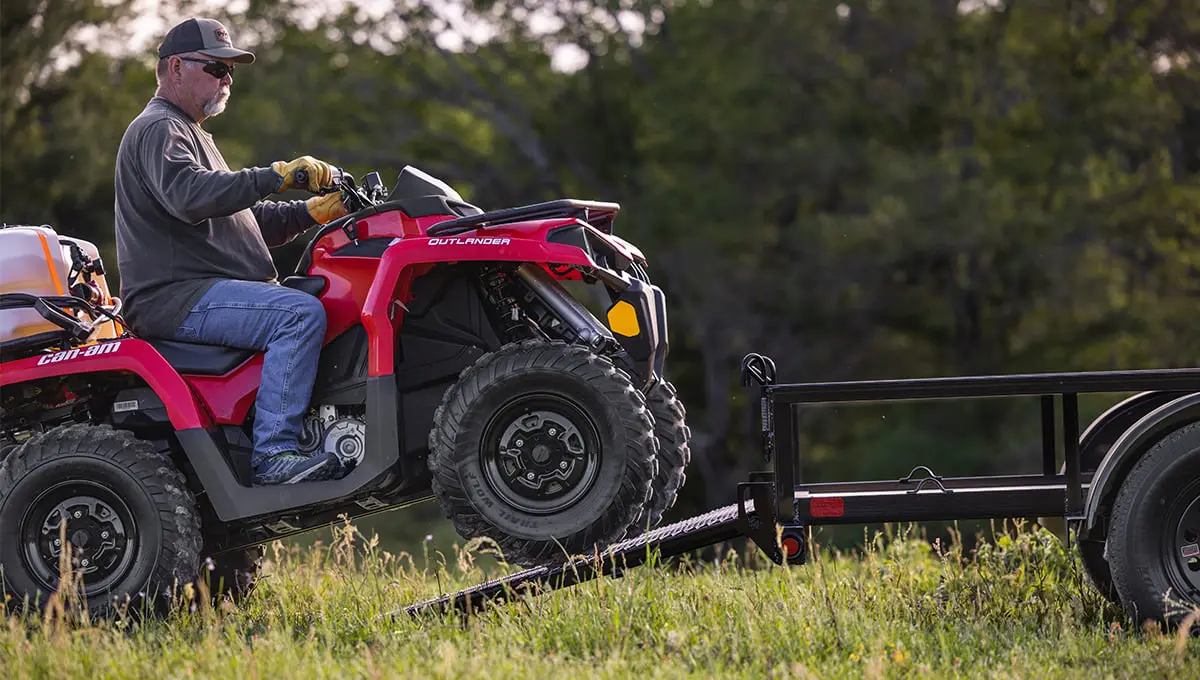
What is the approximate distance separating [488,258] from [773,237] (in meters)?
12.6

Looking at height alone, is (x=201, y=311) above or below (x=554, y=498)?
above

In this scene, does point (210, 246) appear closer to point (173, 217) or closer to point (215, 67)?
point (173, 217)

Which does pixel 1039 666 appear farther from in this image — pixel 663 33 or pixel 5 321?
pixel 663 33

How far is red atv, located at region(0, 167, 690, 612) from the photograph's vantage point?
4.85m

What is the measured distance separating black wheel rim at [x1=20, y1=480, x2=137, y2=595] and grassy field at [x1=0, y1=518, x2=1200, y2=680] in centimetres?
19

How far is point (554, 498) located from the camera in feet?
16.0

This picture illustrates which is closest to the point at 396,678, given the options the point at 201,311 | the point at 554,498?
the point at 554,498

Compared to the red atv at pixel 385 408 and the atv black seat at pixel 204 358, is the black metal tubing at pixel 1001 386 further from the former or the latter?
the atv black seat at pixel 204 358

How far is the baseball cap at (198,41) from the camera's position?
5.29 m

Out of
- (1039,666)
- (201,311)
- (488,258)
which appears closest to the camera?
(1039,666)

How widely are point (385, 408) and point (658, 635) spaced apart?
1.20 meters

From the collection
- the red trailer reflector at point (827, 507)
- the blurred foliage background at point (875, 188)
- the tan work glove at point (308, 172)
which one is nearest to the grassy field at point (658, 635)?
the red trailer reflector at point (827, 507)

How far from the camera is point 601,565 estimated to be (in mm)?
4859

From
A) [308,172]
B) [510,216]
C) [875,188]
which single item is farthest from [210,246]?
[875,188]
